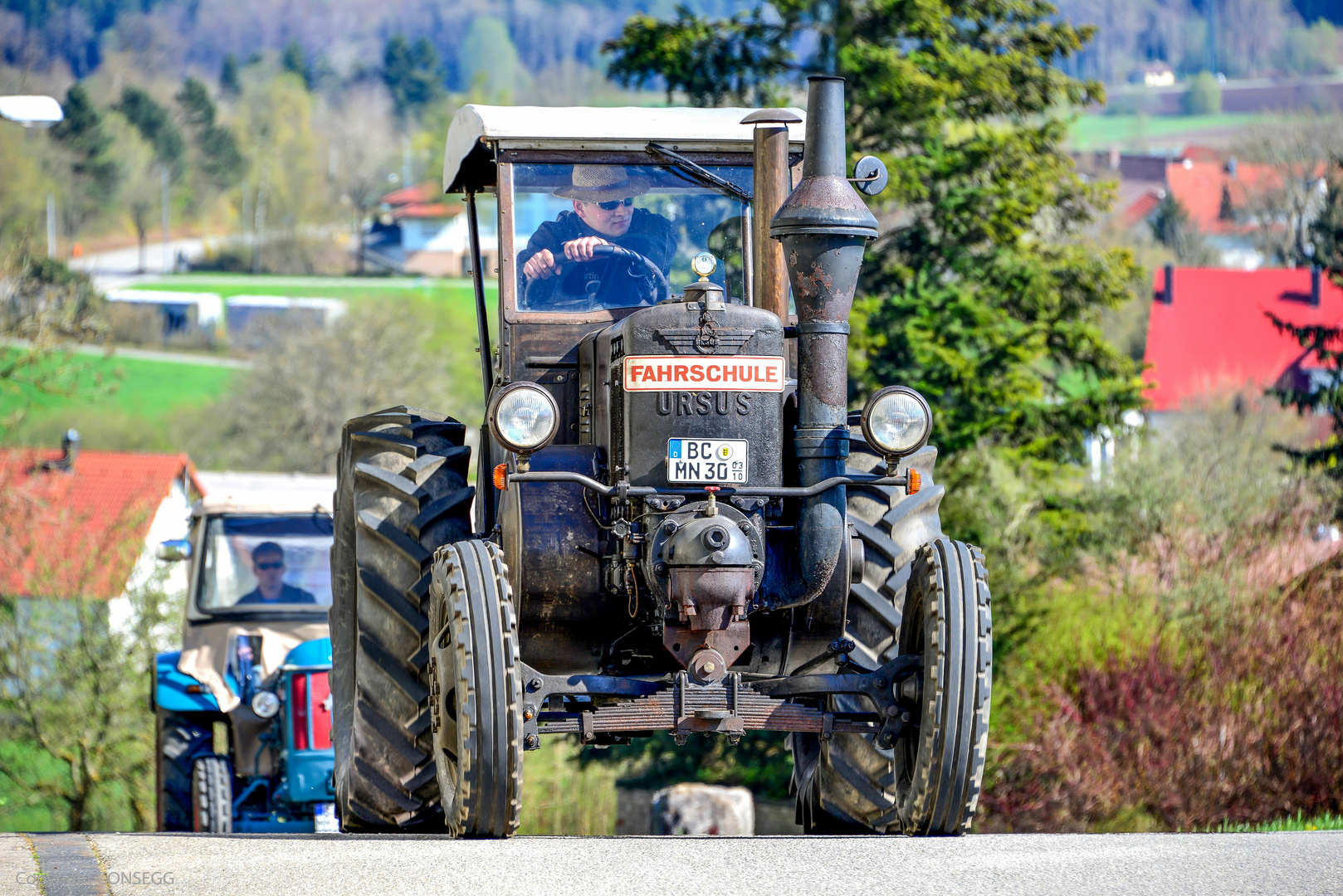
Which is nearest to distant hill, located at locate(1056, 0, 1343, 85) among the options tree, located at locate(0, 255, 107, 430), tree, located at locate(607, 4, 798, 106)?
tree, located at locate(607, 4, 798, 106)

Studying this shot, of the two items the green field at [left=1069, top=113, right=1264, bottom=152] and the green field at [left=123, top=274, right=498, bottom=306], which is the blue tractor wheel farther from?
the green field at [left=1069, top=113, right=1264, bottom=152]

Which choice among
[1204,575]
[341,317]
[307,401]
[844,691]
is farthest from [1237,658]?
[341,317]

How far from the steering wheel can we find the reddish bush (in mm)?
11890

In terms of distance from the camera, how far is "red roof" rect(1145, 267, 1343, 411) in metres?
60.1

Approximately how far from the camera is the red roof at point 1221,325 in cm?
6006

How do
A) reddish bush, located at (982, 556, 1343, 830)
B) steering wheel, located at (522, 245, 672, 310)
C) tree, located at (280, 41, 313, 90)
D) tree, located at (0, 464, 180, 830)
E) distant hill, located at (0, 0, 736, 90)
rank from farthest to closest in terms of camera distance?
tree, located at (280, 41, 313, 90), distant hill, located at (0, 0, 736, 90), tree, located at (0, 464, 180, 830), reddish bush, located at (982, 556, 1343, 830), steering wheel, located at (522, 245, 672, 310)

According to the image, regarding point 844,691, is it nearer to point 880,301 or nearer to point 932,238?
point 880,301

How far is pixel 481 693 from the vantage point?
233 inches

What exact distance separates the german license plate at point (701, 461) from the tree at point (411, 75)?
13545 cm

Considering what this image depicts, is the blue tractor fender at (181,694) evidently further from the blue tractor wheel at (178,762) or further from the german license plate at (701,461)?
the german license plate at (701,461)

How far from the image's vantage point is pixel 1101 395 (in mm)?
25562

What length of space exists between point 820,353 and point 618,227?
158 cm

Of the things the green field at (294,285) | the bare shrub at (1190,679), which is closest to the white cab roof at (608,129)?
the bare shrub at (1190,679)

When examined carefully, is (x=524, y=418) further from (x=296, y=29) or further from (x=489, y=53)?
(x=296, y=29)
